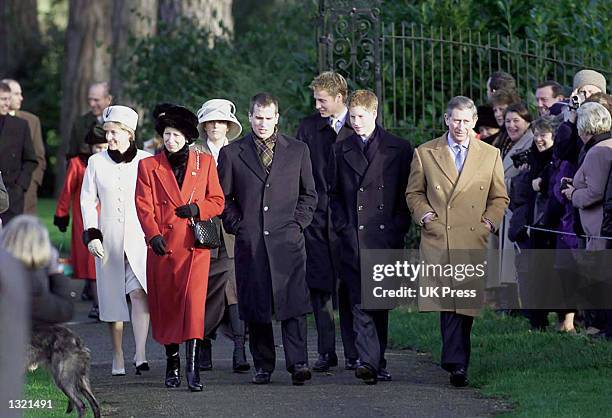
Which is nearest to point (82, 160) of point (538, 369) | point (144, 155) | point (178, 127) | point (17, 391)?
point (144, 155)

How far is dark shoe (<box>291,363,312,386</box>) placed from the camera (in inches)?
423

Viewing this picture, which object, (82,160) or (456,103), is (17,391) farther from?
(82,160)

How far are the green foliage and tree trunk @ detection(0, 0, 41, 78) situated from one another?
60.7 ft

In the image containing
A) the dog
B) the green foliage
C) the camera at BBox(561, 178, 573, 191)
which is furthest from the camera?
the green foliage

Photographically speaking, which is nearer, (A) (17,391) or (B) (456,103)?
(A) (17,391)

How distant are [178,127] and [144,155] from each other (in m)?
1.20

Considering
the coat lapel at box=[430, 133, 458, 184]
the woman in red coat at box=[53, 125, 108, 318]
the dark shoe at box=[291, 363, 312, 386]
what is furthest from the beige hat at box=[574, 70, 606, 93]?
the woman in red coat at box=[53, 125, 108, 318]

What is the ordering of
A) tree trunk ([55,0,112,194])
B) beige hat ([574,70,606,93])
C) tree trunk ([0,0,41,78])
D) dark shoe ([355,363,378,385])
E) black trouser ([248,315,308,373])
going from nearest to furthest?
dark shoe ([355,363,378,385]) < black trouser ([248,315,308,373]) < beige hat ([574,70,606,93]) < tree trunk ([55,0,112,194]) < tree trunk ([0,0,41,78])

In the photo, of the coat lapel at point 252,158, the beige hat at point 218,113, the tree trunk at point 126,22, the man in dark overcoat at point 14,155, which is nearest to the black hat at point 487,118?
the beige hat at point 218,113

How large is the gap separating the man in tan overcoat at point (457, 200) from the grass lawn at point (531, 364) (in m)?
0.34

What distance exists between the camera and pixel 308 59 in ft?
58.0

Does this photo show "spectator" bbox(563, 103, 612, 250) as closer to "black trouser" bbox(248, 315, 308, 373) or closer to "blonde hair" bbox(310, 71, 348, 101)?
"blonde hair" bbox(310, 71, 348, 101)

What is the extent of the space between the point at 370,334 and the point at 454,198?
40.8 inches

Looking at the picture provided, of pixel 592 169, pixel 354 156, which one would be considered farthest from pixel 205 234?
pixel 592 169
